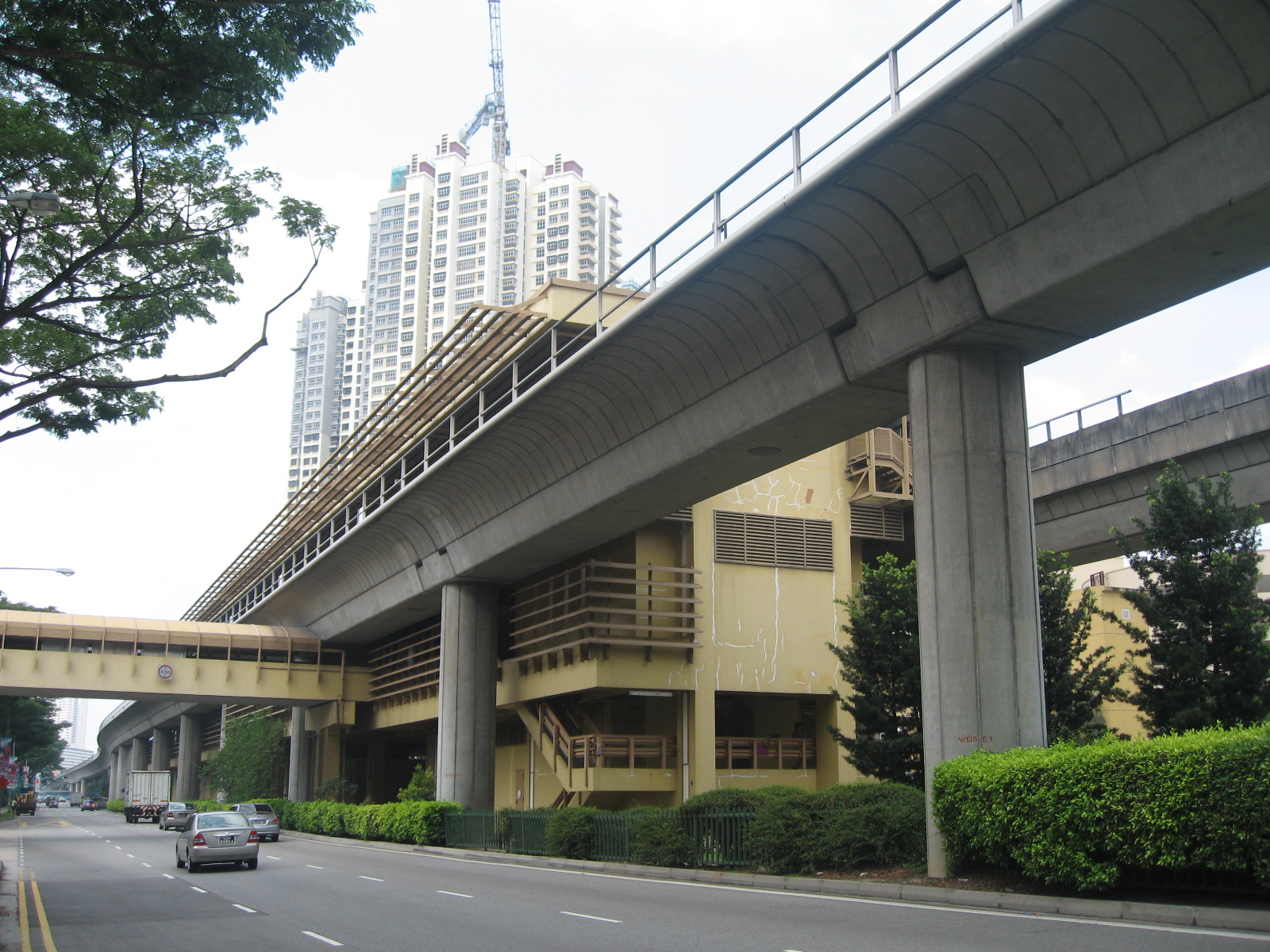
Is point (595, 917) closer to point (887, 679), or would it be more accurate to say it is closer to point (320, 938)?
point (320, 938)

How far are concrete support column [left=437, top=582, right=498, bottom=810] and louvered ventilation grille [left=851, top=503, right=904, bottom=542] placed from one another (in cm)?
1207

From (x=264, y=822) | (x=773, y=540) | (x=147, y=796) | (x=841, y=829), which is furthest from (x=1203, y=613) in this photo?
→ (x=147, y=796)

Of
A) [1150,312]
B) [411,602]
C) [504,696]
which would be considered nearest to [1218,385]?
[1150,312]

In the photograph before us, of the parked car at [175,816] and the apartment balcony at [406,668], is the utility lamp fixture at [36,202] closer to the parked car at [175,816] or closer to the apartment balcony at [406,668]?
the apartment balcony at [406,668]

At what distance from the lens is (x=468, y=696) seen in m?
35.6

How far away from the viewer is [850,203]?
55.8ft

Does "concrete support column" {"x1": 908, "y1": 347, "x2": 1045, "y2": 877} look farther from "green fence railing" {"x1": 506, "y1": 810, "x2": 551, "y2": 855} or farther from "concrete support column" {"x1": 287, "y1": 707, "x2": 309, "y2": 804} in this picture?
"concrete support column" {"x1": 287, "y1": 707, "x2": 309, "y2": 804}

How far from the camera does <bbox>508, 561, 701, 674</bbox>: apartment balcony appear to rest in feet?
105

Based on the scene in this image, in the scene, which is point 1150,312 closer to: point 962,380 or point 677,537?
point 962,380

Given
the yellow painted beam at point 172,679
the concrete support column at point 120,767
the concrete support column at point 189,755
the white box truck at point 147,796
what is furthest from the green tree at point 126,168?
the concrete support column at point 120,767

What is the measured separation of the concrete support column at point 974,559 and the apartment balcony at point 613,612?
49.8ft

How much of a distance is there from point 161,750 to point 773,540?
81.3 m

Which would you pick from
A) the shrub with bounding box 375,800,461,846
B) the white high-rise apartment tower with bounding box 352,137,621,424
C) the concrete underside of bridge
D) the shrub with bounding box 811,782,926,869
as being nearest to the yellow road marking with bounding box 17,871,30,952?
the shrub with bounding box 811,782,926,869

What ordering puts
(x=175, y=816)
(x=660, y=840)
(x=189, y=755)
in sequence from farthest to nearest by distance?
(x=189, y=755), (x=175, y=816), (x=660, y=840)
